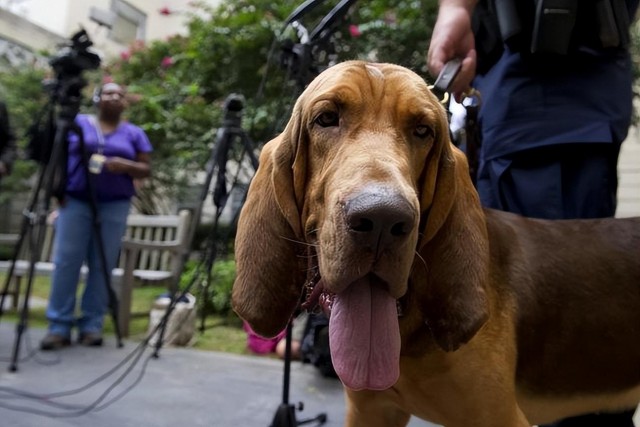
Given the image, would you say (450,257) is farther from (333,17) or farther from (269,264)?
(333,17)

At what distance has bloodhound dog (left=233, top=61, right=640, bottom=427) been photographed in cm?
131

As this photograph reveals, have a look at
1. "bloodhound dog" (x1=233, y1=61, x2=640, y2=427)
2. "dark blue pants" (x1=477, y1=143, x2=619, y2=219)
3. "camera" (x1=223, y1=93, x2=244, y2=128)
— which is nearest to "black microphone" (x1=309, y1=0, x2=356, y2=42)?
"camera" (x1=223, y1=93, x2=244, y2=128)

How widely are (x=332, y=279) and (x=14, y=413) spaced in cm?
266

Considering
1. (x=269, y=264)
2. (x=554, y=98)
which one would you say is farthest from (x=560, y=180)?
(x=269, y=264)

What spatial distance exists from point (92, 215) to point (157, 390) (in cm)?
185

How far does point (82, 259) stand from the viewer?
16.6ft

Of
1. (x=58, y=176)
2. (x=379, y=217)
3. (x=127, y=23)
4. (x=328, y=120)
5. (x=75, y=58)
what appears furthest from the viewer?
(x=127, y=23)

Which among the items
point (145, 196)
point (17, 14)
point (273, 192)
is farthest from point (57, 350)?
point (17, 14)

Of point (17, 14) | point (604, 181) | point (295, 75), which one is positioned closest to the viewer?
point (604, 181)

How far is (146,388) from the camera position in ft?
12.6

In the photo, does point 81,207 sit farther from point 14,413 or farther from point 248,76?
point 248,76

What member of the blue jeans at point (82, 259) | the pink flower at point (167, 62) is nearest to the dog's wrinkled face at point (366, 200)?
the blue jeans at point (82, 259)

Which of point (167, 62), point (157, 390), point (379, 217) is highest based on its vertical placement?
point (167, 62)

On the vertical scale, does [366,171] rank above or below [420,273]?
above
